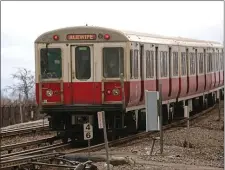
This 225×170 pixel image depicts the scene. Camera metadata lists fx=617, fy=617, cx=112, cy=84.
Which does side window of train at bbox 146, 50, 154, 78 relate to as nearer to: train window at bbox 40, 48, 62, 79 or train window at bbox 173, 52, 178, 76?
train window at bbox 40, 48, 62, 79

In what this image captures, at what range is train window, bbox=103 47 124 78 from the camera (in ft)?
50.6

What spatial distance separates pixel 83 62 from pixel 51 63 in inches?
32.6

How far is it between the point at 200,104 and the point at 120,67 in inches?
543

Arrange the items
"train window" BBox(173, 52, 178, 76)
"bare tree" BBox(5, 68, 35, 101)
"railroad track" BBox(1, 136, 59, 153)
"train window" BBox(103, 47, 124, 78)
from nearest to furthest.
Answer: "railroad track" BBox(1, 136, 59, 153)
"train window" BBox(103, 47, 124, 78)
"train window" BBox(173, 52, 178, 76)
"bare tree" BBox(5, 68, 35, 101)

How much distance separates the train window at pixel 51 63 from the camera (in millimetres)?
15742

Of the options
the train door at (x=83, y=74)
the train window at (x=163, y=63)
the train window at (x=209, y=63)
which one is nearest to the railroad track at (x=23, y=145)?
the train door at (x=83, y=74)

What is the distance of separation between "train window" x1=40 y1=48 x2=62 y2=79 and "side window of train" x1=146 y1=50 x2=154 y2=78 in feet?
9.67

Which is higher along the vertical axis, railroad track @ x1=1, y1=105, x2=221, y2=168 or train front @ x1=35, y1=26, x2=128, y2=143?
train front @ x1=35, y1=26, x2=128, y2=143

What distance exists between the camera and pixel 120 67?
1544 cm

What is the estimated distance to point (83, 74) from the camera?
15727 millimetres

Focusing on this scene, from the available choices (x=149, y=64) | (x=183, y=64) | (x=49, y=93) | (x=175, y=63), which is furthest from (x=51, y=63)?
(x=183, y=64)

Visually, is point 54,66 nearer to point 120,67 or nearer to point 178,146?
point 120,67

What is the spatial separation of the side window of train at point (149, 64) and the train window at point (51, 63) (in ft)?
9.67

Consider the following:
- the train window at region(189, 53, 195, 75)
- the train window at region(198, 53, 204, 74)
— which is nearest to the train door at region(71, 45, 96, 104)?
the train window at region(189, 53, 195, 75)
